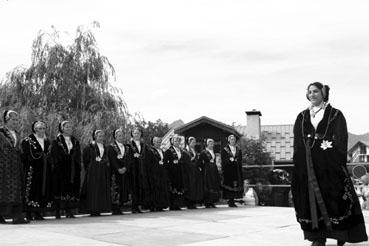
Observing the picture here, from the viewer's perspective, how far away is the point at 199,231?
6.31m

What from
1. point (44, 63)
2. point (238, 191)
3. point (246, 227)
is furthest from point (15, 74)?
point (246, 227)

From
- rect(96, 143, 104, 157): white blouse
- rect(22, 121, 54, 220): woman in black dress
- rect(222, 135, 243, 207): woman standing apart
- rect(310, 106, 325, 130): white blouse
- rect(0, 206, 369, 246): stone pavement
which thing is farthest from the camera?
rect(222, 135, 243, 207): woman standing apart

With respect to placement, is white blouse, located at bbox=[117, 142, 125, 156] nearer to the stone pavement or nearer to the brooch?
the stone pavement

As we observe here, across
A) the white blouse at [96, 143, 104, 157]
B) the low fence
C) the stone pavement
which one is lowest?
the stone pavement

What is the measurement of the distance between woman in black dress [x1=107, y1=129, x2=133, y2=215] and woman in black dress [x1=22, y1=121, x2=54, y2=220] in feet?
4.38

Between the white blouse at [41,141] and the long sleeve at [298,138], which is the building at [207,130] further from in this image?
the long sleeve at [298,138]

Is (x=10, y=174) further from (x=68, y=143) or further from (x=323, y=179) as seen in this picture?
(x=323, y=179)

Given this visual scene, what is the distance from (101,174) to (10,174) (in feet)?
6.04

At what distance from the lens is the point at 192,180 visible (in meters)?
11.0

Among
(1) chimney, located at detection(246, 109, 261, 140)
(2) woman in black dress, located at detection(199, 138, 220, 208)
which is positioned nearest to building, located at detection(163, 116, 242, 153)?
(1) chimney, located at detection(246, 109, 261, 140)

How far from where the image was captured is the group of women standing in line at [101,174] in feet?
25.0

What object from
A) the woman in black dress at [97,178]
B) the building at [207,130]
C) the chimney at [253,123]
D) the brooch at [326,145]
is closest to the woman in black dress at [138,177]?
the woman in black dress at [97,178]

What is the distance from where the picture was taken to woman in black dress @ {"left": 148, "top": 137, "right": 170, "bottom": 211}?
10.1m

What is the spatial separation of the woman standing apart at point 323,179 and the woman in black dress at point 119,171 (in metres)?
4.53
